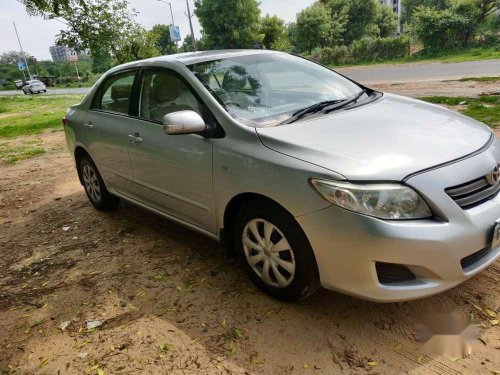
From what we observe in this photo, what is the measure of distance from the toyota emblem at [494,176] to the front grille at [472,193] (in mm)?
19

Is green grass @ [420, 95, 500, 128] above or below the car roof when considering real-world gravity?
below

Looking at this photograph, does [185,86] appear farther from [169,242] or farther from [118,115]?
[169,242]

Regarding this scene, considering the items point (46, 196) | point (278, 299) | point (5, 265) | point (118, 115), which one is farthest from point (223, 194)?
point (46, 196)

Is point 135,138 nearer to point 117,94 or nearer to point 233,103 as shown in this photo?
point 117,94

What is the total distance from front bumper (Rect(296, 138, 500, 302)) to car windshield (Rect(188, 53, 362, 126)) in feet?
3.22

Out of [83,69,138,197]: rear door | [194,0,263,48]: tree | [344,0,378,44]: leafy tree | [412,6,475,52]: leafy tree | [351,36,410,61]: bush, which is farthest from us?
[344,0,378,44]: leafy tree

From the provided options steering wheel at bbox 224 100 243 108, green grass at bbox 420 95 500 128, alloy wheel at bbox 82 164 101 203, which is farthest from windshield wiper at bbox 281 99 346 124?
green grass at bbox 420 95 500 128

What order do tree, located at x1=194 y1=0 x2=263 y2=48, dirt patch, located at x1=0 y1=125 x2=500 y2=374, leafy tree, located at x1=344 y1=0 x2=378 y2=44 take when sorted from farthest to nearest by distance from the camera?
leafy tree, located at x1=344 y1=0 x2=378 y2=44, tree, located at x1=194 y1=0 x2=263 y2=48, dirt patch, located at x1=0 y1=125 x2=500 y2=374

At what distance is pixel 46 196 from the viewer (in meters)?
5.79

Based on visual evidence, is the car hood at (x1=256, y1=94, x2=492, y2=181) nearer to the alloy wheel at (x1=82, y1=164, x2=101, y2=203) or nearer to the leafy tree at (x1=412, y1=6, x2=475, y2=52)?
the alloy wheel at (x1=82, y1=164, x2=101, y2=203)

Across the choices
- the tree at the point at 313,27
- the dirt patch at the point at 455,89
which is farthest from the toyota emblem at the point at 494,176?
the tree at the point at 313,27

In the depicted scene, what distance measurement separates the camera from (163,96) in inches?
136

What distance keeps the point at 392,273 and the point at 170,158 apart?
71.9 inches

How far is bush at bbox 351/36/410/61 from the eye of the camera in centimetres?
2884
